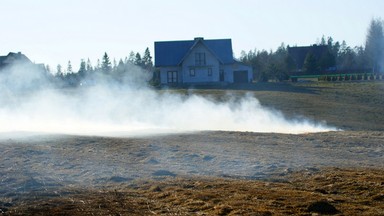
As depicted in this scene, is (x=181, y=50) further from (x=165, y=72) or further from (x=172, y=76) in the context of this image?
(x=165, y=72)

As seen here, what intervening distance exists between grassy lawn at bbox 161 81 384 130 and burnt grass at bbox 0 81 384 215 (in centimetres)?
1605

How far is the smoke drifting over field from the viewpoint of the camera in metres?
48.5

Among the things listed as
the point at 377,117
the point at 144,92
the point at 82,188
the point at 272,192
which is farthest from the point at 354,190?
the point at 144,92

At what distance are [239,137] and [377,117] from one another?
2614 centimetres

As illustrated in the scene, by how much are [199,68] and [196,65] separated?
640 millimetres

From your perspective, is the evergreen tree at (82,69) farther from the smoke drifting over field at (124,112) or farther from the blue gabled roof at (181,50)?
the smoke drifting over field at (124,112)

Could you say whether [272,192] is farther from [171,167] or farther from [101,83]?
[101,83]

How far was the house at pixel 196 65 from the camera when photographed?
95.2m

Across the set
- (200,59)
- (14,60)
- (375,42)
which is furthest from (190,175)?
(375,42)

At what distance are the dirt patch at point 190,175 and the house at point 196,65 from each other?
5886 cm

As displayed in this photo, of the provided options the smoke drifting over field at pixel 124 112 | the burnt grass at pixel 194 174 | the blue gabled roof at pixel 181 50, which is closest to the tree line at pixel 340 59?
the blue gabled roof at pixel 181 50

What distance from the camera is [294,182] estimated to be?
22156 millimetres

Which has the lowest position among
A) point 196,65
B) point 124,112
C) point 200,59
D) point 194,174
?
point 194,174

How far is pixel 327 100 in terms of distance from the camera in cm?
7094
